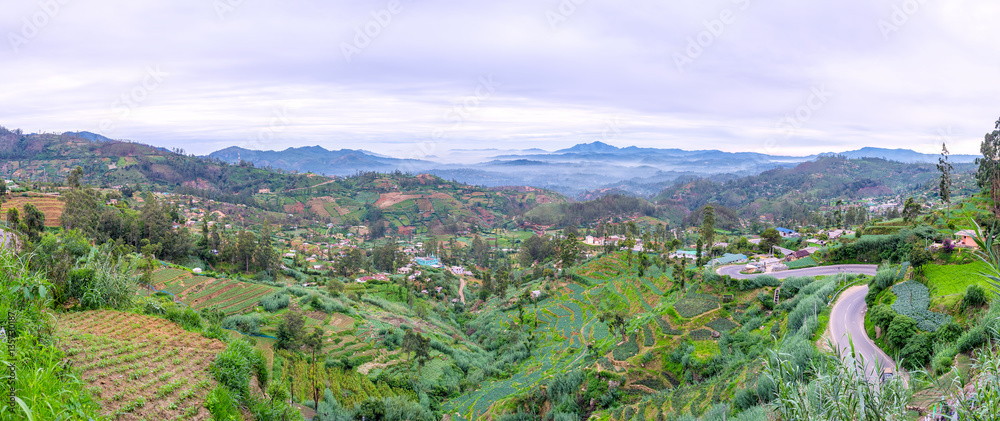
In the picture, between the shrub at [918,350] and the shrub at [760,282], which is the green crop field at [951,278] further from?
the shrub at [760,282]

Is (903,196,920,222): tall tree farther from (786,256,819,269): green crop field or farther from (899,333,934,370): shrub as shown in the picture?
(899,333,934,370): shrub

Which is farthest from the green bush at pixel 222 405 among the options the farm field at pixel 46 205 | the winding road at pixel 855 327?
the farm field at pixel 46 205

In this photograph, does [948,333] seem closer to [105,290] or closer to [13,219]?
[105,290]

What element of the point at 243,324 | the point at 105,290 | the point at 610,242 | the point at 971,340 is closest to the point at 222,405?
the point at 105,290

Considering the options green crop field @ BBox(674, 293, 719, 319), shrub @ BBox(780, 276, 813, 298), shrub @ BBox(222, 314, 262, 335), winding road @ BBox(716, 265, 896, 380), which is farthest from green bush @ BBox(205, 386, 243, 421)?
shrub @ BBox(780, 276, 813, 298)

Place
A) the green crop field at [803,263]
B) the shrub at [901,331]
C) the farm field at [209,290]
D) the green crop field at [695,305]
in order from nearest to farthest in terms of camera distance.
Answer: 1. the shrub at [901,331]
2. the green crop field at [695,305]
3. the farm field at [209,290]
4. the green crop field at [803,263]

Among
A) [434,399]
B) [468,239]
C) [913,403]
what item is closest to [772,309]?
[913,403]
